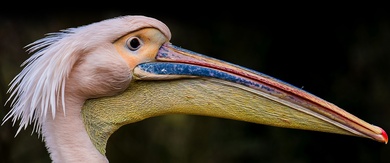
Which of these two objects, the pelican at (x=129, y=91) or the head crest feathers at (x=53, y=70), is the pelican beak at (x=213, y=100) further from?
the head crest feathers at (x=53, y=70)

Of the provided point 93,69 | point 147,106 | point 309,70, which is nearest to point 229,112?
point 147,106

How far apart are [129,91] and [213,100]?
1.02ft

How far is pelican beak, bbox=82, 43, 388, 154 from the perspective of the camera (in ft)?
8.77

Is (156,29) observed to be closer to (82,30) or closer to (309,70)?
(82,30)

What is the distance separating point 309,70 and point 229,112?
3403 millimetres

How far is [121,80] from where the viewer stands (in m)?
2.66

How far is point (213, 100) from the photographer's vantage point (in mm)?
2707

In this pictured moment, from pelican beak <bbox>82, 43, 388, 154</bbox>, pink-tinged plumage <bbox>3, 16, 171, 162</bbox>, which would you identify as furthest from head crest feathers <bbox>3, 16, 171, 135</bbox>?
pelican beak <bbox>82, 43, 388, 154</bbox>

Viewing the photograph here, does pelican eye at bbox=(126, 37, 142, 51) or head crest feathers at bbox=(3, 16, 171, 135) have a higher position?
pelican eye at bbox=(126, 37, 142, 51)

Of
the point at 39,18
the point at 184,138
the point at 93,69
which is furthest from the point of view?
the point at 184,138

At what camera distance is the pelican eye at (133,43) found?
2.69 metres

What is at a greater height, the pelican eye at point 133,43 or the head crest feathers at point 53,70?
the pelican eye at point 133,43

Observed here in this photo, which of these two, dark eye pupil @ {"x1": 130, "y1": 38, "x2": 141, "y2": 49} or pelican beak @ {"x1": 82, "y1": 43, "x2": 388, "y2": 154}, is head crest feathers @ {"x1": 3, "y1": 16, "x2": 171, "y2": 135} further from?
pelican beak @ {"x1": 82, "y1": 43, "x2": 388, "y2": 154}

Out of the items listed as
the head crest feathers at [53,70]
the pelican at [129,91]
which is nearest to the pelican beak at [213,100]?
the pelican at [129,91]
